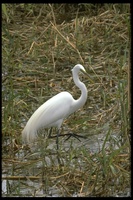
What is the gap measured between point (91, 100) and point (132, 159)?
1812 mm

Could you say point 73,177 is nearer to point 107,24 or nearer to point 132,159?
point 132,159

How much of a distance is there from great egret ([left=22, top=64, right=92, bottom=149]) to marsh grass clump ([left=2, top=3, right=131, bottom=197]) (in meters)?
0.14

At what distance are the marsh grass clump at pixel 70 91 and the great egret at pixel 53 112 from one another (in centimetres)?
14

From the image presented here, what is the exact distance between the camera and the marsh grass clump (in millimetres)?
5707

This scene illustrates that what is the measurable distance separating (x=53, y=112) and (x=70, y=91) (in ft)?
3.96

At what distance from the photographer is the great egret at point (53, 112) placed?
6500mm

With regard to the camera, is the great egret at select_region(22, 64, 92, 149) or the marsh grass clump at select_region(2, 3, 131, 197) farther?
the great egret at select_region(22, 64, 92, 149)

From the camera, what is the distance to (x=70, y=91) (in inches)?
310

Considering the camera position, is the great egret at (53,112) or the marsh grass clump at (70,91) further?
the great egret at (53,112)

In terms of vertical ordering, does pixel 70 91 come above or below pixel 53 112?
above

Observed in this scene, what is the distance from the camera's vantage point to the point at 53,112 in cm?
668

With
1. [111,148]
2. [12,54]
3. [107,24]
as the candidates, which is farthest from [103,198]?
[107,24]

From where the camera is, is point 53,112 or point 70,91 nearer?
point 53,112

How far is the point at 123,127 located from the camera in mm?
6520
